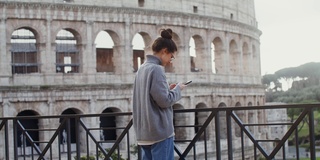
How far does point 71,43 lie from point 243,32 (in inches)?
462

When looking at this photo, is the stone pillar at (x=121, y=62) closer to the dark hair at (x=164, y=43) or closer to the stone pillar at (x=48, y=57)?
the stone pillar at (x=48, y=57)

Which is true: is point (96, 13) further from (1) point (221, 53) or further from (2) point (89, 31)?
(1) point (221, 53)

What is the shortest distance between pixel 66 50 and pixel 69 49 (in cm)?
37

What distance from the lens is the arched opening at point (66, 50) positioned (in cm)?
3316

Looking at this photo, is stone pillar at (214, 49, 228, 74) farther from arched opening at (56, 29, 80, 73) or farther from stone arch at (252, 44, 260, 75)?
arched opening at (56, 29, 80, 73)

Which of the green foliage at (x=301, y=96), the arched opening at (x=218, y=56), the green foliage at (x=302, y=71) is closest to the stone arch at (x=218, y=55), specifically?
the arched opening at (x=218, y=56)

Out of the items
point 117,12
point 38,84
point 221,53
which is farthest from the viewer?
point 221,53

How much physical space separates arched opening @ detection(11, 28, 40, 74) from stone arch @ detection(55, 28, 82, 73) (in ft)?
4.07

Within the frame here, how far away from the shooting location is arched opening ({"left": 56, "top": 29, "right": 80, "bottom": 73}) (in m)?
33.2

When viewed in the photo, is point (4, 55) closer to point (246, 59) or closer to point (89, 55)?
point (89, 55)

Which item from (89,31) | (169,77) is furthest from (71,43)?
(169,77)

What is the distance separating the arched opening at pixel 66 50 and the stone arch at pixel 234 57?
10600 mm

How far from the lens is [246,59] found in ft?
141

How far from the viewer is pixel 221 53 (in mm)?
39125
